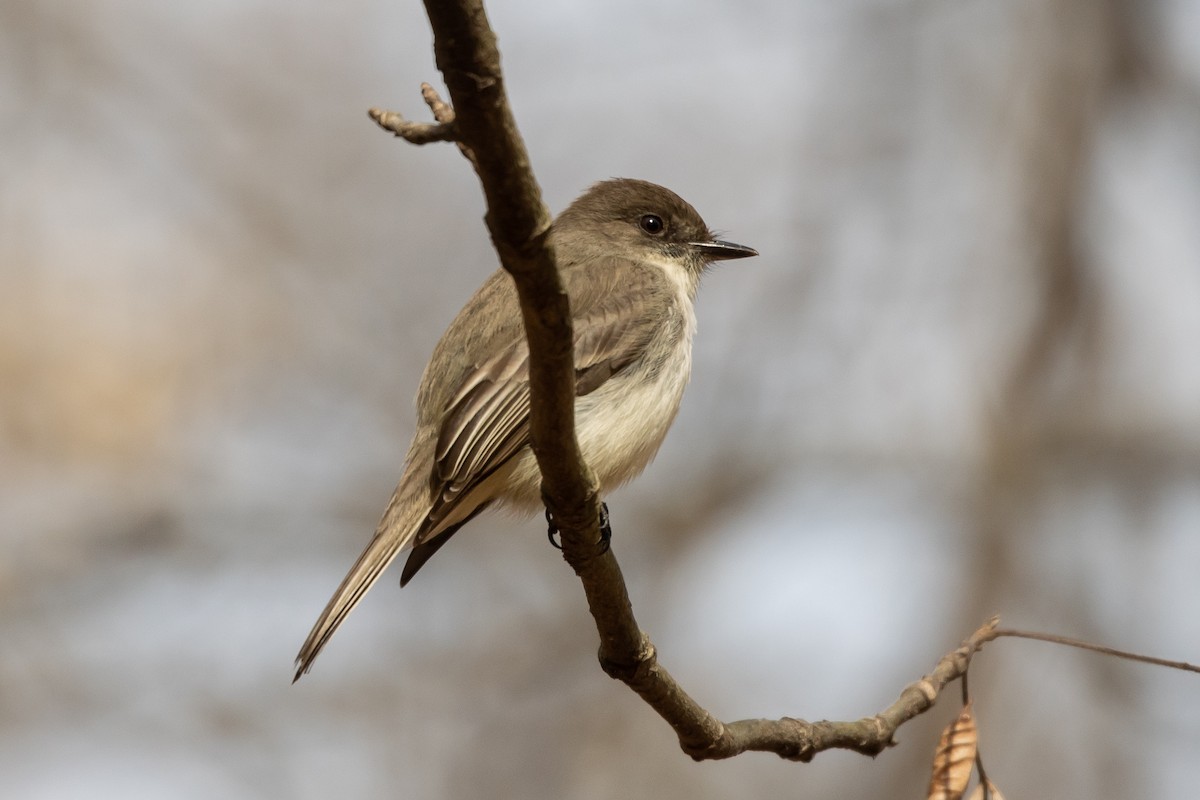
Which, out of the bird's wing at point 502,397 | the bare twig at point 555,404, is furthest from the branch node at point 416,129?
the bird's wing at point 502,397

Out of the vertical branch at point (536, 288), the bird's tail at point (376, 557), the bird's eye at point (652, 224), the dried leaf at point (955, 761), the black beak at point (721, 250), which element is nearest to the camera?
the vertical branch at point (536, 288)

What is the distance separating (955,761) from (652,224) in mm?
3028

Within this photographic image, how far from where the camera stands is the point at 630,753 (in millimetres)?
7645

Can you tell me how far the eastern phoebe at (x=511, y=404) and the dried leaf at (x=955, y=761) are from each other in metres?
1.42

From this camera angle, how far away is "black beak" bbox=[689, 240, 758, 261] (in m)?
5.36

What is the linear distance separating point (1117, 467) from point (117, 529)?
5.86 m

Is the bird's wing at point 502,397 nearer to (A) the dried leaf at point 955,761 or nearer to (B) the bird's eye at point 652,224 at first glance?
(B) the bird's eye at point 652,224

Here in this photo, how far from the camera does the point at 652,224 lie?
5551mm

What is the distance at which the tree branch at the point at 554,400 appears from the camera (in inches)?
75.5

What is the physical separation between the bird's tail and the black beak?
170 cm

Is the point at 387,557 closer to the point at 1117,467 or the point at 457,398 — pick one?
the point at 457,398

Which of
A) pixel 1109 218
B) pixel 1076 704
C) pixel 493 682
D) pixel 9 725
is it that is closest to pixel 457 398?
pixel 493 682

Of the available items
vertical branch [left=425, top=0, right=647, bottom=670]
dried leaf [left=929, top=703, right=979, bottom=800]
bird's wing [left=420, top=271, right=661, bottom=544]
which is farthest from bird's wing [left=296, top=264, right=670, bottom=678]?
dried leaf [left=929, top=703, right=979, bottom=800]

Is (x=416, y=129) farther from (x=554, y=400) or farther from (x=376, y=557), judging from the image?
(x=376, y=557)
